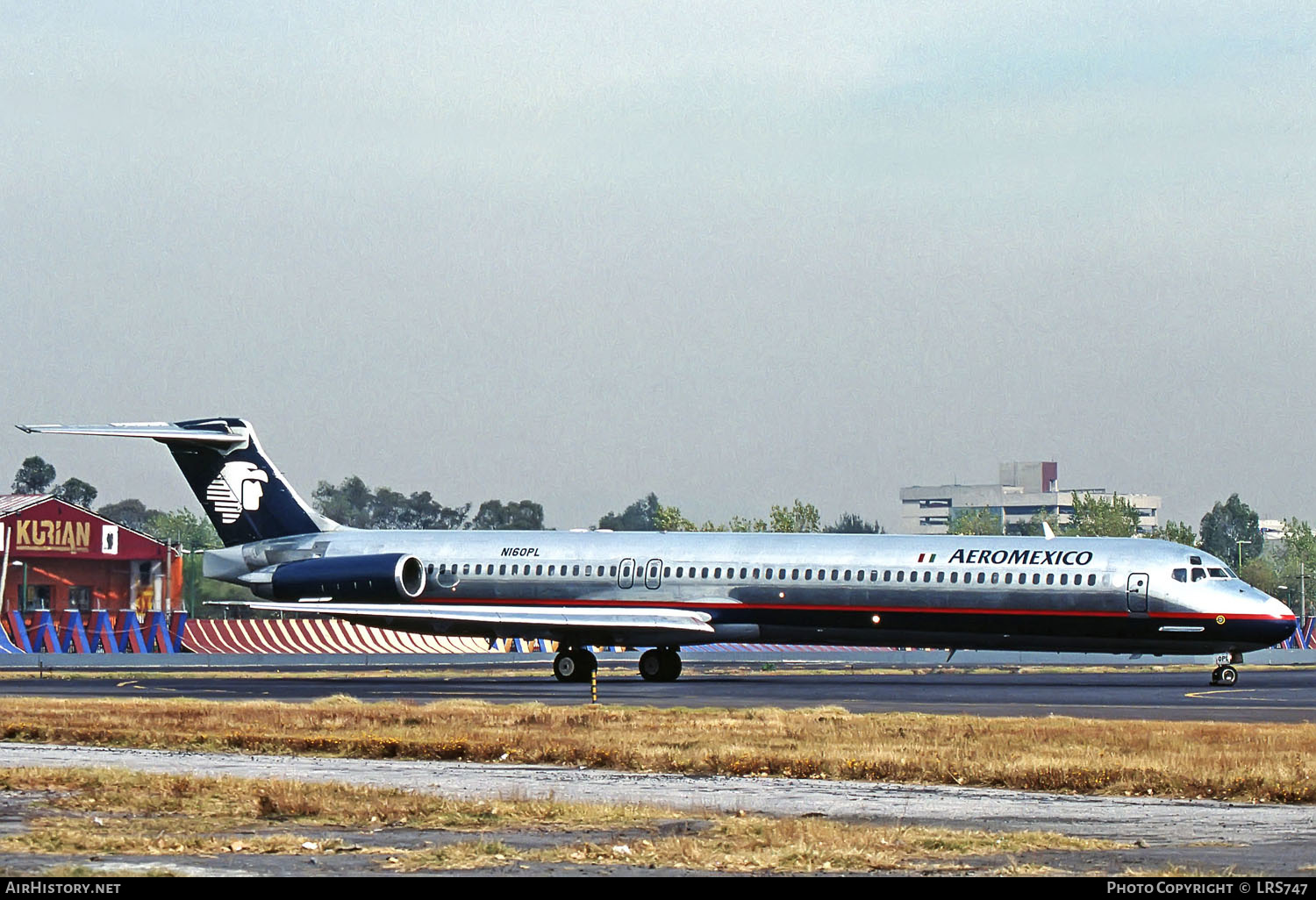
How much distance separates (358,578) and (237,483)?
5802 millimetres

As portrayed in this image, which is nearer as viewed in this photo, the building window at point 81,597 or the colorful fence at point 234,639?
the colorful fence at point 234,639

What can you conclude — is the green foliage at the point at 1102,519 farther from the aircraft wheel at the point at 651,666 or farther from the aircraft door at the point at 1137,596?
the aircraft door at the point at 1137,596

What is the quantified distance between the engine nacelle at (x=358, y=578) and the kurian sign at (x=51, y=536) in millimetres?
66425

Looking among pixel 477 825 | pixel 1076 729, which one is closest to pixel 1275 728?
pixel 1076 729

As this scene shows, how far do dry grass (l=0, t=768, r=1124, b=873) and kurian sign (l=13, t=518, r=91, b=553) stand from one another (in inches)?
3700

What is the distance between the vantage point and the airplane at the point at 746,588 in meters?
41.4

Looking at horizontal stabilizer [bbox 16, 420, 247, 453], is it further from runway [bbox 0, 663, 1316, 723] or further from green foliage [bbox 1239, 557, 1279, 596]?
green foliage [bbox 1239, 557, 1279, 596]

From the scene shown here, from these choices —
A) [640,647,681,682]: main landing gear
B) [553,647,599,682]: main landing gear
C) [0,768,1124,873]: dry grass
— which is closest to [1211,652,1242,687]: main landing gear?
[640,647,681,682]: main landing gear

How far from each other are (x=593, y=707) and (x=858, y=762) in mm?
10669

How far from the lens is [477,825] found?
15.7 m

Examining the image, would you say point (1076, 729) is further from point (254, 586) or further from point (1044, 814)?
point (254, 586)

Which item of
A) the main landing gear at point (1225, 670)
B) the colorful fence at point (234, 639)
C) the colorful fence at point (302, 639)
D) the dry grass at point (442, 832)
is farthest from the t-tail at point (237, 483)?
the dry grass at point (442, 832)

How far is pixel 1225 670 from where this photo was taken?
139ft
